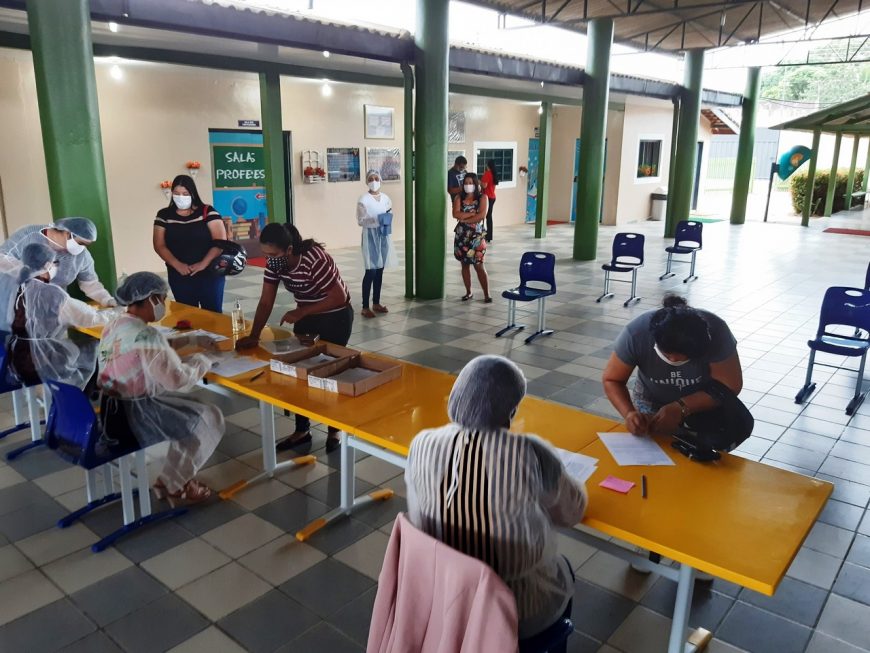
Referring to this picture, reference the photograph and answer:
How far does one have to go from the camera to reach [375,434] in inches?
115

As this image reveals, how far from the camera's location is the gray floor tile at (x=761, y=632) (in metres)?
2.81

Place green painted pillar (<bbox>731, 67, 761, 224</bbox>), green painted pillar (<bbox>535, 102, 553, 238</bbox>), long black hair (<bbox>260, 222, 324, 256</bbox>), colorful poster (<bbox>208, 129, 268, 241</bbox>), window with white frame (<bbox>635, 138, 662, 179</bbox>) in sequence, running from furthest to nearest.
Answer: window with white frame (<bbox>635, 138, 662, 179</bbox>) → green painted pillar (<bbox>731, 67, 761, 224</bbox>) → green painted pillar (<bbox>535, 102, 553, 238</bbox>) → colorful poster (<bbox>208, 129, 268, 241</bbox>) → long black hair (<bbox>260, 222, 324, 256</bbox>)

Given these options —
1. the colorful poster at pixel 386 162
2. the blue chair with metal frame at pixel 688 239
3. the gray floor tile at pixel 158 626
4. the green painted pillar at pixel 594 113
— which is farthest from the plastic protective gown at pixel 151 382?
the colorful poster at pixel 386 162

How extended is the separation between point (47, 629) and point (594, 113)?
36.3 feet

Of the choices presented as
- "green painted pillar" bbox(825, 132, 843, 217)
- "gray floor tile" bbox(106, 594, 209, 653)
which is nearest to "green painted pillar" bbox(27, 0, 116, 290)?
"gray floor tile" bbox(106, 594, 209, 653)

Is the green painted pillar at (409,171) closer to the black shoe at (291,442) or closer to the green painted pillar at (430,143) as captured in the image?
the green painted pillar at (430,143)

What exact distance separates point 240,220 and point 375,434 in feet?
32.2

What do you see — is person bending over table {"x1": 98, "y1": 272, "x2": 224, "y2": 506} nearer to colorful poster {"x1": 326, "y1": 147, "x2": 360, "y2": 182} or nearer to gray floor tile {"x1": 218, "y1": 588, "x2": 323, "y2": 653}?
gray floor tile {"x1": 218, "y1": 588, "x2": 323, "y2": 653}

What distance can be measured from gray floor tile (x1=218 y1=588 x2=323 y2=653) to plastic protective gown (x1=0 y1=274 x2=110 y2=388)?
2.05 m

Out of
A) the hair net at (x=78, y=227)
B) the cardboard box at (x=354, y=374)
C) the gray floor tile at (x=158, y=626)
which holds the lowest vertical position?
the gray floor tile at (x=158, y=626)

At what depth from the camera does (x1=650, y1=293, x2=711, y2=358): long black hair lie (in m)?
2.75

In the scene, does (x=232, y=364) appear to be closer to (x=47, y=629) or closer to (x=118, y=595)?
(x=118, y=595)

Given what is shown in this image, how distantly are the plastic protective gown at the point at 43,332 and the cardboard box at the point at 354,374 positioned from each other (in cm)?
172

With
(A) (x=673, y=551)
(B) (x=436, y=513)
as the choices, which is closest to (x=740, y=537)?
(A) (x=673, y=551)
